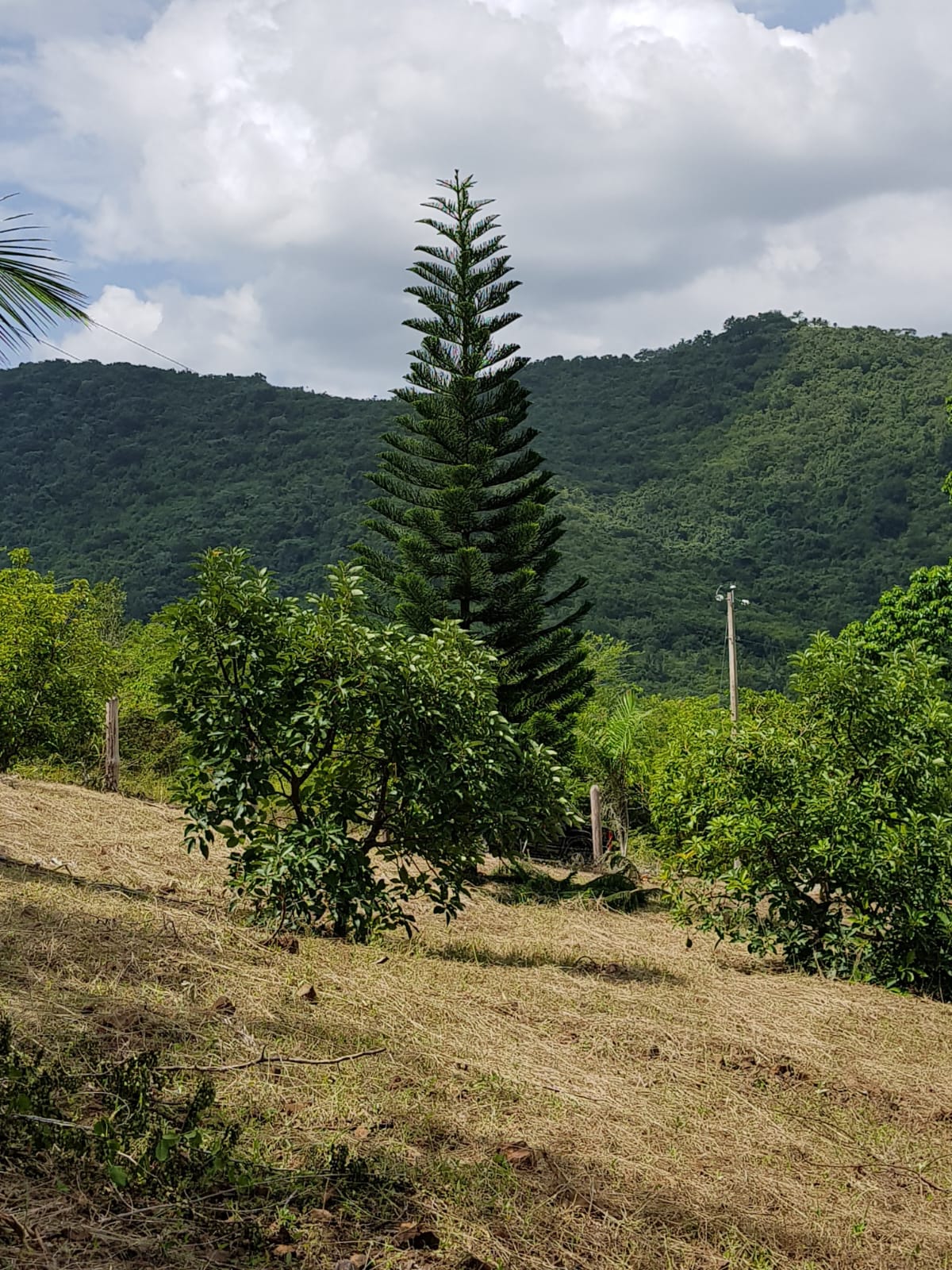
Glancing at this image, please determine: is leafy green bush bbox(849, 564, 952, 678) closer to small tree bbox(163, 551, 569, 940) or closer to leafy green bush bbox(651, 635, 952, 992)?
leafy green bush bbox(651, 635, 952, 992)

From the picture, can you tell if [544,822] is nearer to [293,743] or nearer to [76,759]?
[293,743]

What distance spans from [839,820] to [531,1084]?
3.76m

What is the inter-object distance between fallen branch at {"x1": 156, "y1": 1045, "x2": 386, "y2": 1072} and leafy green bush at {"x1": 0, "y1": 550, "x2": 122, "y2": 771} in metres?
8.32

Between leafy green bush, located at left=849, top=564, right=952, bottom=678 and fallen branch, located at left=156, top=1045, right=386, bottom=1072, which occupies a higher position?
leafy green bush, located at left=849, top=564, right=952, bottom=678

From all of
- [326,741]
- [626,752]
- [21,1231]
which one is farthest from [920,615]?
[21,1231]

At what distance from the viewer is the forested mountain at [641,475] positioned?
4216cm

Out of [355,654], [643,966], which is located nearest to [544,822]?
[643,966]

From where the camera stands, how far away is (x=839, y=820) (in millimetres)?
7141

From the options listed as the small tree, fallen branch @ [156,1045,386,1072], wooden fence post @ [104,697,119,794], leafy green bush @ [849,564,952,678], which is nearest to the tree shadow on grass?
the small tree

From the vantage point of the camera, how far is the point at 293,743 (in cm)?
598

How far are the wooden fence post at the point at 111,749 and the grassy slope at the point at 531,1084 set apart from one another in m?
6.23

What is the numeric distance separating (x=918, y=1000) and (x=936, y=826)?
3.54 ft

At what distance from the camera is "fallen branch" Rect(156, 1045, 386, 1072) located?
351 cm

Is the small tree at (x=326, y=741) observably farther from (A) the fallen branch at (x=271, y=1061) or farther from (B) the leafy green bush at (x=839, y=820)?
(B) the leafy green bush at (x=839, y=820)
